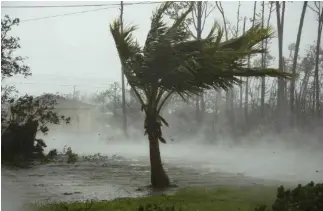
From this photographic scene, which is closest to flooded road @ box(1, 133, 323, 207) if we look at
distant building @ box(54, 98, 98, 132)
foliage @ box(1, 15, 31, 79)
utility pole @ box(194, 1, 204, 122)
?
distant building @ box(54, 98, 98, 132)

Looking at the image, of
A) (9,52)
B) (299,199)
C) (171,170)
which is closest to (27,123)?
(9,52)

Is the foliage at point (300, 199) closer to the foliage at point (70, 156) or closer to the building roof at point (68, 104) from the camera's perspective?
the foliage at point (70, 156)

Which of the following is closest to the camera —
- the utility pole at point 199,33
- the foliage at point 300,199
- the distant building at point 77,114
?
the foliage at point 300,199

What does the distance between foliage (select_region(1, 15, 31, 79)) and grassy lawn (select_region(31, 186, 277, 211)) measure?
1041 mm

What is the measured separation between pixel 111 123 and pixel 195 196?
0.90 meters

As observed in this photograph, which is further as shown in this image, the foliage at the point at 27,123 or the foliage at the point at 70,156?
the foliage at the point at 70,156

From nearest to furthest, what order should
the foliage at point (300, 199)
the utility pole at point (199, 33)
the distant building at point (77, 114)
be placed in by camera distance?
the foliage at point (300, 199) < the distant building at point (77, 114) < the utility pole at point (199, 33)

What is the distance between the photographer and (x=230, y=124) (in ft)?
13.0

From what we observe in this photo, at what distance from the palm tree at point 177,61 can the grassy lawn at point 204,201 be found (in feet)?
0.77

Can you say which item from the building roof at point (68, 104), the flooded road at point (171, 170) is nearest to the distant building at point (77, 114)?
the building roof at point (68, 104)

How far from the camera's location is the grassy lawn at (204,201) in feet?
11.7

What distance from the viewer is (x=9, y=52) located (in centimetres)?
365

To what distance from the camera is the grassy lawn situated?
3.58 metres

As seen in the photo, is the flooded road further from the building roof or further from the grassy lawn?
the building roof
